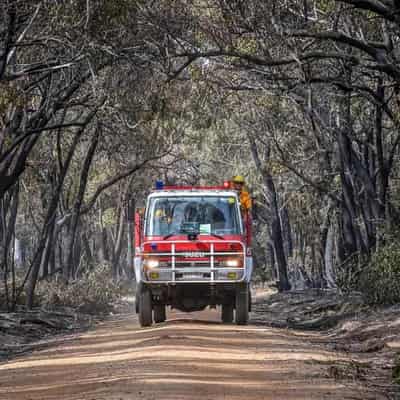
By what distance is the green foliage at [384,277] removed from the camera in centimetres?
2150

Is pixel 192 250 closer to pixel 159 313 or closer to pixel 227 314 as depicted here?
pixel 159 313

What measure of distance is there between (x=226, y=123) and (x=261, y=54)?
19.2 m

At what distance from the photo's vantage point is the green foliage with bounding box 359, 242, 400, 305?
2150 centimetres

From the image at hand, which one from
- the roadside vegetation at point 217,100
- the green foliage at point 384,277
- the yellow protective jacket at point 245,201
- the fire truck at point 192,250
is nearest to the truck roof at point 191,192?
the fire truck at point 192,250

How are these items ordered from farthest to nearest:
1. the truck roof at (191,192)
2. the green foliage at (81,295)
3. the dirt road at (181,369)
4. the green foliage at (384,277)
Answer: the green foliage at (81,295) → the green foliage at (384,277) → the truck roof at (191,192) → the dirt road at (181,369)

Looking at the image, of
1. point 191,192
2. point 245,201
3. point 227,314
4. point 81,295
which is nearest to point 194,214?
point 191,192

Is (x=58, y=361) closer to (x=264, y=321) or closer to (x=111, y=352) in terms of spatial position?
(x=111, y=352)

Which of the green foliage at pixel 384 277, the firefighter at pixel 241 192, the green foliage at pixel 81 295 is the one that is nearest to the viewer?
the firefighter at pixel 241 192

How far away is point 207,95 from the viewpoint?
97.6 ft

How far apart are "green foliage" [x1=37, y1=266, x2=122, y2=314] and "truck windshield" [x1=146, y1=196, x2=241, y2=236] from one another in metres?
9.03

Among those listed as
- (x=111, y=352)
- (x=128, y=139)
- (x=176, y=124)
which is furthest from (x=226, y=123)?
(x=111, y=352)

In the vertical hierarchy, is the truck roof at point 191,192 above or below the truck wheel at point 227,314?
above

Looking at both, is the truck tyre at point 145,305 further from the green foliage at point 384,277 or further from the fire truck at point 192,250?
the green foliage at point 384,277

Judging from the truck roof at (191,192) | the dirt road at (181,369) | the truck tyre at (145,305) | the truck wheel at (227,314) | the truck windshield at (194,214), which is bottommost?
the dirt road at (181,369)
